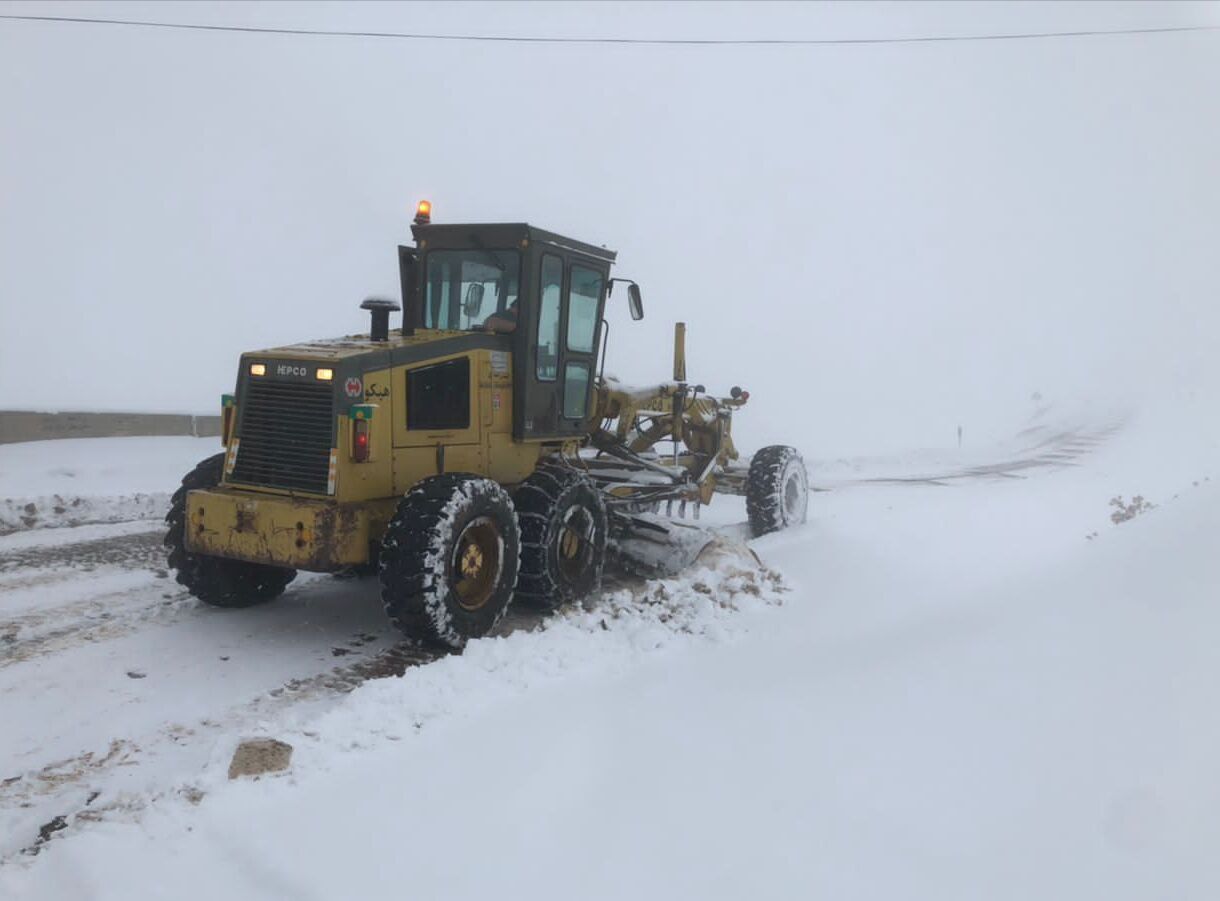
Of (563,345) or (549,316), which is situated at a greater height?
(549,316)

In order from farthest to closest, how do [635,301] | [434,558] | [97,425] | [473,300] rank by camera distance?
1. [97,425]
2. [635,301]
3. [473,300]
4. [434,558]

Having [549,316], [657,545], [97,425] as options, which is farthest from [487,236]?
[97,425]

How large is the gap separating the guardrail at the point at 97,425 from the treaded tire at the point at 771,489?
32.1 ft

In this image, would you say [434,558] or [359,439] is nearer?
[434,558]

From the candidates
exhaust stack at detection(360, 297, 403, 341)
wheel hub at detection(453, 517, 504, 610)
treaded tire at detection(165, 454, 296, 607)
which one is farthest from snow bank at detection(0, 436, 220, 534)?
wheel hub at detection(453, 517, 504, 610)

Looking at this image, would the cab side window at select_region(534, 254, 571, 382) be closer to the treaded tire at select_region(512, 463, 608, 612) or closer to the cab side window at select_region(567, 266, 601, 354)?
the cab side window at select_region(567, 266, 601, 354)

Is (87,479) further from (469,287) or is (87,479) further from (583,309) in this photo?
(583,309)

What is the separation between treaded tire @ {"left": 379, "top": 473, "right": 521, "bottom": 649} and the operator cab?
1389 millimetres

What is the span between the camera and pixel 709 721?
4383mm

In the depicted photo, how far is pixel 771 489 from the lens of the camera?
10023 mm

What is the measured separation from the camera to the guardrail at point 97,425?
13.1m

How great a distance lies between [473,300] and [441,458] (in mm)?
1380

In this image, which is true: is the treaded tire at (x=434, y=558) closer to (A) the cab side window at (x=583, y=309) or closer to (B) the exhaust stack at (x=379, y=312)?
(B) the exhaust stack at (x=379, y=312)

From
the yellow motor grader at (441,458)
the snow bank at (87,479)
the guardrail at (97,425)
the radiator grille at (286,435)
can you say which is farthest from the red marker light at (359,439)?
the guardrail at (97,425)
